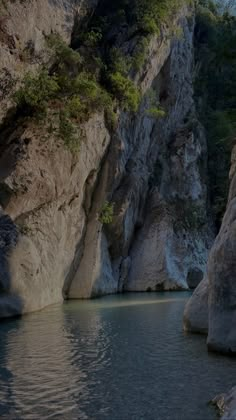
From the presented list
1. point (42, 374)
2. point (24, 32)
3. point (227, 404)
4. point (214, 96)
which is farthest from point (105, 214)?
point (214, 96)

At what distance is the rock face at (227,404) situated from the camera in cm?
560

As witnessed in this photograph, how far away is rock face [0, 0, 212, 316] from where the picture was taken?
2020 centimetres

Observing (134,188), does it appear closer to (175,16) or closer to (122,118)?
(122,118)

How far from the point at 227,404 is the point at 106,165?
24074mm

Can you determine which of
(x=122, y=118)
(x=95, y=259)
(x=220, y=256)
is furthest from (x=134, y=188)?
(x=220, y=256)

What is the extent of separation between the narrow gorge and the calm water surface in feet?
2.43

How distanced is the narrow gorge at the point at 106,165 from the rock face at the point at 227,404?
58mm

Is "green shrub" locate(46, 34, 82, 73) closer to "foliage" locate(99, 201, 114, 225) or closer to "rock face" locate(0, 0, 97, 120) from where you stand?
"rock face" locate(0, 0, 97, 120)

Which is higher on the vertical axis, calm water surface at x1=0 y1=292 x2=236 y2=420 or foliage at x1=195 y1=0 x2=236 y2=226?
foliage at x1=195 y1=0 x2=236 y2=226

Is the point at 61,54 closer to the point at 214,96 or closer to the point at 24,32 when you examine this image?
the point at 24,32

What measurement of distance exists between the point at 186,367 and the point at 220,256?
2.60 m

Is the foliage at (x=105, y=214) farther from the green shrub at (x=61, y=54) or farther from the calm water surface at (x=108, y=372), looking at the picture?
the calm water surface at (x=108, y=372)

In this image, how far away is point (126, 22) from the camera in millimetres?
31406

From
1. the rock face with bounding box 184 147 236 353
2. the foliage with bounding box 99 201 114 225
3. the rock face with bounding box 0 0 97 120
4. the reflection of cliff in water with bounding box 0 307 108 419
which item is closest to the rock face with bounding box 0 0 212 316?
the rock face with bounding box 0 0 97 120
